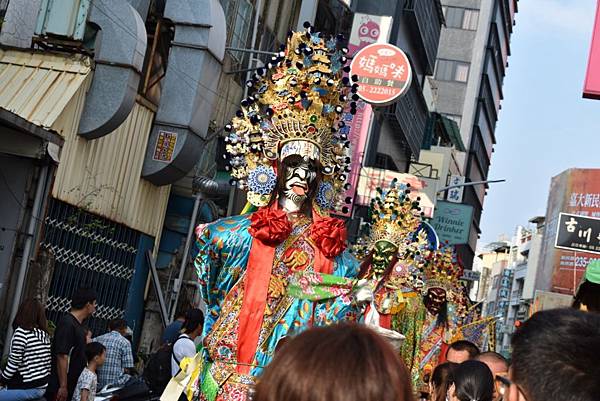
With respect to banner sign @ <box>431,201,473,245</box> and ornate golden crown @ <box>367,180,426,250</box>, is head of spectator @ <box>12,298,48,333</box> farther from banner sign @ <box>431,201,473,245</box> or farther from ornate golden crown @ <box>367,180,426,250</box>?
banner sign @ <box>431,201,473,245</box>

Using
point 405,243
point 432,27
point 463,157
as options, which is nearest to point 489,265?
point 463,157

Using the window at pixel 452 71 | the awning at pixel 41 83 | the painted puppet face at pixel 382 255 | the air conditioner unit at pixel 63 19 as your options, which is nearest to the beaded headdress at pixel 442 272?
the painted puppet face at pixel 382 255

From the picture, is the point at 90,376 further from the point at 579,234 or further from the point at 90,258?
the point at 579,234

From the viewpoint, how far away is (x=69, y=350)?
901cm

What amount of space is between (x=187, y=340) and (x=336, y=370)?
7.03 meters

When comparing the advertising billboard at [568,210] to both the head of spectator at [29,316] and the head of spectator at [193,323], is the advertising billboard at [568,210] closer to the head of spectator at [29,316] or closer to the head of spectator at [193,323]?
the head of spectator at [193,323]

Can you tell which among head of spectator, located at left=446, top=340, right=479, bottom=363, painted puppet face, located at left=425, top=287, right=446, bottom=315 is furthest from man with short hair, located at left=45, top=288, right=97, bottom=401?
painted puppet face, located at left=425, top=287, right=446, bottom=315

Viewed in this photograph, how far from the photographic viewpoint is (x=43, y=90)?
43.3ft

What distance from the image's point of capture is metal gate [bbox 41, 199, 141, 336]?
→ 13883 millimetres

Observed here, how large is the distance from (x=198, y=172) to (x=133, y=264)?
278 centimetres

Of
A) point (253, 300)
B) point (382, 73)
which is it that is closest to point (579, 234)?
point (382, 73)

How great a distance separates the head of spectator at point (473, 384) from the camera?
515 cm

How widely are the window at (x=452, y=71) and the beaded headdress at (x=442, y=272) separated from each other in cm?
5199

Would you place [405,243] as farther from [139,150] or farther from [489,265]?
[489,265]
